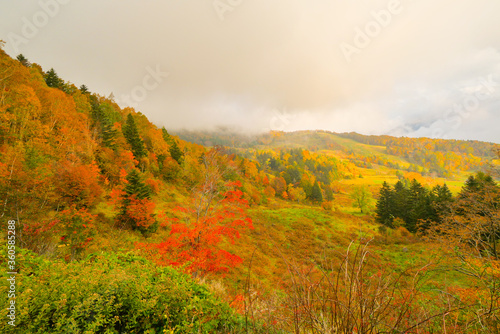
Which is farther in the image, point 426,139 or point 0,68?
point 426,139

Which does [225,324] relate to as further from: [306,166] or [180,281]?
[306,166]

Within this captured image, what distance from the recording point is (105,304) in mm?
3059

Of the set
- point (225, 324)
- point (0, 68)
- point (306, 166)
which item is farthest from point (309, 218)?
point (306, 166)

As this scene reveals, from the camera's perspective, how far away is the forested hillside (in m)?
2.67

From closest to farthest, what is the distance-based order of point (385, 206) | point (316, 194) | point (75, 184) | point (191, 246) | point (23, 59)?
1. point (191, 246)
2. point (75, 184)
3. point (23, 59)
4. point (385, 206)
5. point (316, 194)

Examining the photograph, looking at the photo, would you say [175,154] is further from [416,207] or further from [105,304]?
[416,207]

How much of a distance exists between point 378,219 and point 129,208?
48056 millimetres

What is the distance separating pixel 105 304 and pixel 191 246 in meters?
7.43

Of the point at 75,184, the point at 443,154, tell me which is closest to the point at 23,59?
the point at 75,184

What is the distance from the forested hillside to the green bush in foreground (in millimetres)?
30

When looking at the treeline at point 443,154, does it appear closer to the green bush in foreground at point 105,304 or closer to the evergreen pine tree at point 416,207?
the evergreen pine tree at point 416,207

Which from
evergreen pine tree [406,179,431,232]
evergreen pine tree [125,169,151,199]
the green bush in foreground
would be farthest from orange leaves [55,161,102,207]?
evergreen pine tree [406,179,431,232]

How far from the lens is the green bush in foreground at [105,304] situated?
263 cm

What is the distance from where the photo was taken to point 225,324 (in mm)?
3783
